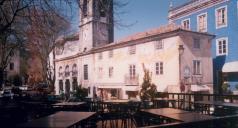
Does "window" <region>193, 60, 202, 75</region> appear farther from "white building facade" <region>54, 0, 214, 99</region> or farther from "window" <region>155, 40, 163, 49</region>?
"window" <region>155, 40, 163, 49</region>

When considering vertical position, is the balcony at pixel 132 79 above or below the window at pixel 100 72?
below

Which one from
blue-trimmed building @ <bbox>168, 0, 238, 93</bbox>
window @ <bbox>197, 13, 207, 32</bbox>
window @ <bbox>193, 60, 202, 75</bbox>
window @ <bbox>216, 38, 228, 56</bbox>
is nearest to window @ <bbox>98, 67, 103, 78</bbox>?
blue-trimmed building @ <bbox>168, 0, 238, 93</bbox>

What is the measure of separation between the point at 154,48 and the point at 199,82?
4.27m

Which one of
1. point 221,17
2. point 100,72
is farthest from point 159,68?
point 100,72

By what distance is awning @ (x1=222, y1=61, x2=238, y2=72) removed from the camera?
20.6m

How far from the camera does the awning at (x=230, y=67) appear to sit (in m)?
20.6

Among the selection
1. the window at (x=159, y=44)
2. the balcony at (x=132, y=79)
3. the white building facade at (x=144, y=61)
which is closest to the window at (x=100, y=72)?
the white building facade at (x=144, y=61)

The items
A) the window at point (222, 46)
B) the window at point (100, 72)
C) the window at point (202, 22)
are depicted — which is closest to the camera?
the window at point (222, 46)

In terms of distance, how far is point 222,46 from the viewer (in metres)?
23.1

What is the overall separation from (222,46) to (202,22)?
3.27m

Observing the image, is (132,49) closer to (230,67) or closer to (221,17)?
(221,17)

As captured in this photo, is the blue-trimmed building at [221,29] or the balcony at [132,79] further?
the balcony at [132,79]

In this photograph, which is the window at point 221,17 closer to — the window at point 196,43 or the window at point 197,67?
the window at point 196,43

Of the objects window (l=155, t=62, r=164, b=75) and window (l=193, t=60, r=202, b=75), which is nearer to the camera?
window (l=193, t=60, r=202, b=75)
